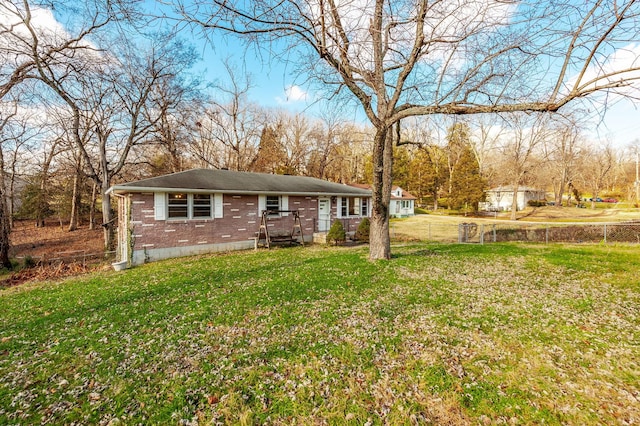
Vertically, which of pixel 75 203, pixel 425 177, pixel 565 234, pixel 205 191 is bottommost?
pixel 565 234

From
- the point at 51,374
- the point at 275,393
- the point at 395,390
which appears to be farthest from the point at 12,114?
the point at 395,390

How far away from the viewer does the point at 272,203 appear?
13.6 m

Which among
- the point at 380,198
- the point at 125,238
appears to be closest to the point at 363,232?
the point at 380,198

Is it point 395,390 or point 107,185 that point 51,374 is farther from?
point 107,185

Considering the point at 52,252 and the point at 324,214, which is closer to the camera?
the point at 52,252

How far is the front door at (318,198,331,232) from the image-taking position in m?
15.4

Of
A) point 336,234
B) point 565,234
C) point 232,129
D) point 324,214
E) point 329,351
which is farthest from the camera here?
point 232,129

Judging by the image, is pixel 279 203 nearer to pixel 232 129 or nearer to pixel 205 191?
pixel 205 191

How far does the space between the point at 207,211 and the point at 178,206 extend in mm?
1173

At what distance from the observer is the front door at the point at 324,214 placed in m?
15.4

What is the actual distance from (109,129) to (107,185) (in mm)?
3441

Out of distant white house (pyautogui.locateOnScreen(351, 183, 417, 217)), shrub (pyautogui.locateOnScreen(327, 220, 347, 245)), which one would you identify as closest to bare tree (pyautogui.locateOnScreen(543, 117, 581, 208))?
distant white house (pyautogui.locateOnScreen(351, 183, 417, 217))

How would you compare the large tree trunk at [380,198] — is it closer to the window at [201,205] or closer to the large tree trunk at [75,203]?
the window at [201,205]

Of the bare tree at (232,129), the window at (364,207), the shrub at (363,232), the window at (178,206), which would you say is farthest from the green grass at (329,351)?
the bare tree at (232,129)
